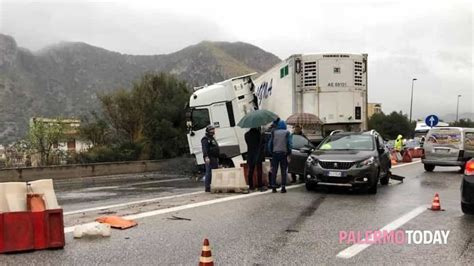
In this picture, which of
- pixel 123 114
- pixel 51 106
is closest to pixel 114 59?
pixel 51 106

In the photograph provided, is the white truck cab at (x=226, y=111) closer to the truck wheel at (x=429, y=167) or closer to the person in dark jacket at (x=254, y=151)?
the person in dark jacket at (x=254, y=151)

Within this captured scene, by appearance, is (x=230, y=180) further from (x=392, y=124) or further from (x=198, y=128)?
(x=392, y=124)

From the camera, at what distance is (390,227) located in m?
8.16

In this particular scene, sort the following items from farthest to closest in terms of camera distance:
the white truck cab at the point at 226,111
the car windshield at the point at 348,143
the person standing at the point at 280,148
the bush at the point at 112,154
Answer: the bush at the point at 112,154 → the white truck cab at the point at 226,111 → the car windshield at the point at 348,143 → the person standing at the point at 280,148

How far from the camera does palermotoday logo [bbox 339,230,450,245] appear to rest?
23.6 ft

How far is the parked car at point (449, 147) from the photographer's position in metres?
19.8

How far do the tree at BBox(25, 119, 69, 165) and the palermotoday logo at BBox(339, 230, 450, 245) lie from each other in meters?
22.1

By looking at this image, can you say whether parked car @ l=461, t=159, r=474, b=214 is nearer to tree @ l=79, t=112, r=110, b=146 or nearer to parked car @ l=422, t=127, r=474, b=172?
parked car @ l=422, t=127, r=474, b=172

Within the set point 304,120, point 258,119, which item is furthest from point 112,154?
point 258,119

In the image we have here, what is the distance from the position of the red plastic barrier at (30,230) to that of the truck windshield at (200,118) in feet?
39.4

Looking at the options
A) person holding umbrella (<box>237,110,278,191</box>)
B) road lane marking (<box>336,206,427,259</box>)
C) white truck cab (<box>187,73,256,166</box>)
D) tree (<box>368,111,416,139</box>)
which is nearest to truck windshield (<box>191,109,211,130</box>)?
white truck cab (<box>187,73,256,166</box>)

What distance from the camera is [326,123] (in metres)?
16.8

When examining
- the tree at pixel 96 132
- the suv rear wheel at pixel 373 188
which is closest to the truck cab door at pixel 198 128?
the suv rear wheel at pixel 373 188

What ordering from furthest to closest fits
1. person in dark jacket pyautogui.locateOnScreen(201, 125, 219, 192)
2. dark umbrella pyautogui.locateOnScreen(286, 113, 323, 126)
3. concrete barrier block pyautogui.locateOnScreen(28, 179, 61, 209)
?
1. dark umbrella pyautogui.locateOnScreen(286, 113, 323, 126)
2. person in dark jacket pyautogui.locateOnScreen(201, 125, 219, 192)
3. concrete barrier block pyautogui.locateOnScreen(28, 179, 61, 209)
